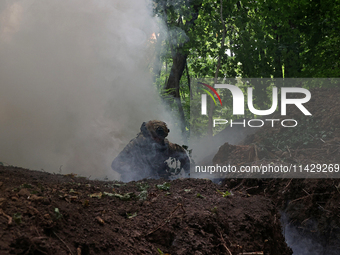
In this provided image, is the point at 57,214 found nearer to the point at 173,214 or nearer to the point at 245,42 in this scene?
the point at 173,214

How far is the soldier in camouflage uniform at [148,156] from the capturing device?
19.6 feet

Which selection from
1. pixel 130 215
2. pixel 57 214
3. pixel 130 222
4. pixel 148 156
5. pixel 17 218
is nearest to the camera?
pixel 17 218

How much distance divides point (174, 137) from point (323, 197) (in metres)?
5.69

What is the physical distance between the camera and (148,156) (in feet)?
20.2

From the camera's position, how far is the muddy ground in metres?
2.03

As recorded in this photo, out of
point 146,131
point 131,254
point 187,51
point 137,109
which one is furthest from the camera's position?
point 187,51

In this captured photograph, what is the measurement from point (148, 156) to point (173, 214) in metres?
3.30

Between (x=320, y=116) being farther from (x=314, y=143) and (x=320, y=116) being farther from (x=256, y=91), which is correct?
(x=256, y=91)

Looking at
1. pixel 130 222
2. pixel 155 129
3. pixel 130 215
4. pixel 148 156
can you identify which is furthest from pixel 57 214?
pixel 148 156

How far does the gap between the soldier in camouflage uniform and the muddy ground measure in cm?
123

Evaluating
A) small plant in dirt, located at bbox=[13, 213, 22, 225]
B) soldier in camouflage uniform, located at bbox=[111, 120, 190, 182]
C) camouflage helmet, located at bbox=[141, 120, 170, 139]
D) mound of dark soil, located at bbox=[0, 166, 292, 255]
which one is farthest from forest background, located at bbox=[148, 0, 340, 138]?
small plant in dirt, located at bbox=[13, 213, 22, 225]

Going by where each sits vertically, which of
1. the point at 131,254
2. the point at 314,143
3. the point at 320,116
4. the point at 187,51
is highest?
the point at 187,51

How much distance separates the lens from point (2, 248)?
163 cm

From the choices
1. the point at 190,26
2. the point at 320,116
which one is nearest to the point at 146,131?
the point at 320,116
